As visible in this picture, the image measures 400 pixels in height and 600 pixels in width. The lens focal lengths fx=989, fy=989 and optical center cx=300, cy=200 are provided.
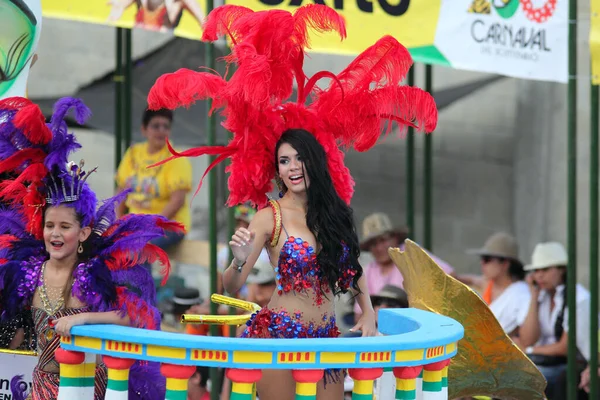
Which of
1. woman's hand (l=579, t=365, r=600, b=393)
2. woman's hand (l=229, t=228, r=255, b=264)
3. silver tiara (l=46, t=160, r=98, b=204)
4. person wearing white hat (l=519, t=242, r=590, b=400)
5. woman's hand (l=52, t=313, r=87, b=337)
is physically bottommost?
woman's hand (l=579, t=365, r=600, b=393)

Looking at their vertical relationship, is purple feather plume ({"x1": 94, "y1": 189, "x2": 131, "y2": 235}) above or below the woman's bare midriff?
above

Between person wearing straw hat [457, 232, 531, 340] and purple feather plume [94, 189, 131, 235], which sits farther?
person wearing straw hat [457, 232, 531, 340]

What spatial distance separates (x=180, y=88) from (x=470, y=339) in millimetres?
1533

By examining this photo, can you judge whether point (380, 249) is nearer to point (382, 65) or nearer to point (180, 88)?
point (382, 65)

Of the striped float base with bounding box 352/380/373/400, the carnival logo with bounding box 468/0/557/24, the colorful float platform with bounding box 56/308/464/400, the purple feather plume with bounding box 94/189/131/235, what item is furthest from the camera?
the carnival logo with bounding box 468/0/557/24

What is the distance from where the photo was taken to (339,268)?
341 centimetres

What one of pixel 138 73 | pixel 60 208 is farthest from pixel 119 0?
pixel 138 73

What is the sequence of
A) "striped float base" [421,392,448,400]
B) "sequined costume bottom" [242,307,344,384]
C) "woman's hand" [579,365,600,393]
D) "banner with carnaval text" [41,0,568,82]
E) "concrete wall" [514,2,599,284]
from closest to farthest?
"striped float base" [421,392,448,400]
"sequined costume bottom" [242,307,344,384]
"banner with carnaval text" [41,0,568,82]
"woman's hand" [579,365,600,393]
"concrete wall" [514,2,599,284]

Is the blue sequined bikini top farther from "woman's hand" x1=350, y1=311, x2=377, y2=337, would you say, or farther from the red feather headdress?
the red feather headdress

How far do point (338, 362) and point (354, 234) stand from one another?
753 millimetres

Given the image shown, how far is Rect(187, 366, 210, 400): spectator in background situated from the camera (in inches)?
216

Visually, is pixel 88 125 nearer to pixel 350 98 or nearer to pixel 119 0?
pixel 119 0

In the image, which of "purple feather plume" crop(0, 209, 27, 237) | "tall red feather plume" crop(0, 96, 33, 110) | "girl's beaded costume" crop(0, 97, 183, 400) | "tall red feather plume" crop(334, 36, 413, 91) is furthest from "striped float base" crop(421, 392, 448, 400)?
"tall red feather plume" crop(0, 96, 33, 110)

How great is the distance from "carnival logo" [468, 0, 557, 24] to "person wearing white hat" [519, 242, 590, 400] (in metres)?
1.60
